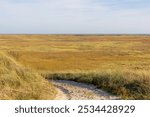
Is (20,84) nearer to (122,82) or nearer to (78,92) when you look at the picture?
(78,92)

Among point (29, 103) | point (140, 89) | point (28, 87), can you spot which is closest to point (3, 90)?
point (28, 87)

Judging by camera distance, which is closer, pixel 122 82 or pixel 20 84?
pixel 20 84

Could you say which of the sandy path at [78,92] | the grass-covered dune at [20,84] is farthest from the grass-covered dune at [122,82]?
the grass-covered dune at [20,84]

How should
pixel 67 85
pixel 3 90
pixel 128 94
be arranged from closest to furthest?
pixel 3 90, pixel 128 94, pixel 67 85

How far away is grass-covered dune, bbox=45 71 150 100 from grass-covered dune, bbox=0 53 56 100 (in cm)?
359

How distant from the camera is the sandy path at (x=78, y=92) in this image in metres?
18.3

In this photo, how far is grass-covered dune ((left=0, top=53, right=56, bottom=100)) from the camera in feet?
55.2

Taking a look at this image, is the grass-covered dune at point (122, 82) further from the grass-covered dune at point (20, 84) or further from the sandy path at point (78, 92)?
the grass-covered dune at point (20, 84)

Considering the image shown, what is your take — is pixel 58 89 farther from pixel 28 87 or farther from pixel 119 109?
pixel 119 109

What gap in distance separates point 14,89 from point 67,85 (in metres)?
5.17

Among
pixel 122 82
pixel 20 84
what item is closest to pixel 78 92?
pixel 122 82

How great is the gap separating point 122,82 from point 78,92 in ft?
9.31

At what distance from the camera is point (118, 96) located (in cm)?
1859

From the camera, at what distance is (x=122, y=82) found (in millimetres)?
20656
